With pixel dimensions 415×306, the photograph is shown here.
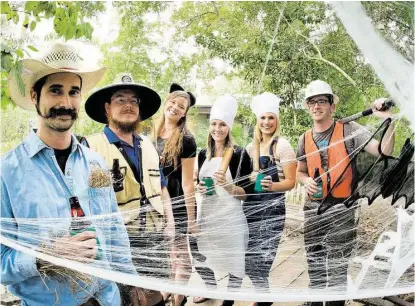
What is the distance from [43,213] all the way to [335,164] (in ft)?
3.10

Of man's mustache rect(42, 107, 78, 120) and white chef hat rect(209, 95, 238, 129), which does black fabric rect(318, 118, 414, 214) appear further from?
man's mustache rect(42, 107, 78, 120)

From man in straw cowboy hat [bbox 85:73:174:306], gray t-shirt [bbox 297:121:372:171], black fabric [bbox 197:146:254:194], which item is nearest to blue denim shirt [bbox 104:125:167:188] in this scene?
man in straw cowboy hat [bbox 85:73:174:306]

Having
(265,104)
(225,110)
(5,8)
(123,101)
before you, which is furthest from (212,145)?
(5,8)

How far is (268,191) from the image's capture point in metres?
1.62

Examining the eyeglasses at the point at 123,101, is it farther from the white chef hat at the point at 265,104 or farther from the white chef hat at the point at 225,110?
the white chef hat at the point at 265,104

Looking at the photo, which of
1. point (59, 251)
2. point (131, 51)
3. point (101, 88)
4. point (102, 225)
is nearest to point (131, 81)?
point (101, 88)

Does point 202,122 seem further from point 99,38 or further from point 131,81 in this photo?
point 99,38

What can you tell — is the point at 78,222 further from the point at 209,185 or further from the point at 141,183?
the point at 209,185

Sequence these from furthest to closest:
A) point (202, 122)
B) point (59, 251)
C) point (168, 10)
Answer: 1. point (168, 10)
2. point (202, 122)
3. point (59, 251)

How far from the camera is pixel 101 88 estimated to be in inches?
62.0

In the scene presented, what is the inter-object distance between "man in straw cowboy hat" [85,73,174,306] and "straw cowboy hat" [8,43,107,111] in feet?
0.53

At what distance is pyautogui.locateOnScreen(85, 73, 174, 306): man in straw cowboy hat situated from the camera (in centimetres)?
152

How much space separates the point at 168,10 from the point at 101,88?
49cm

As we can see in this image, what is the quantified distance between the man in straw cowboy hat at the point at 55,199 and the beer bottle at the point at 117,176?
0.08 metres
